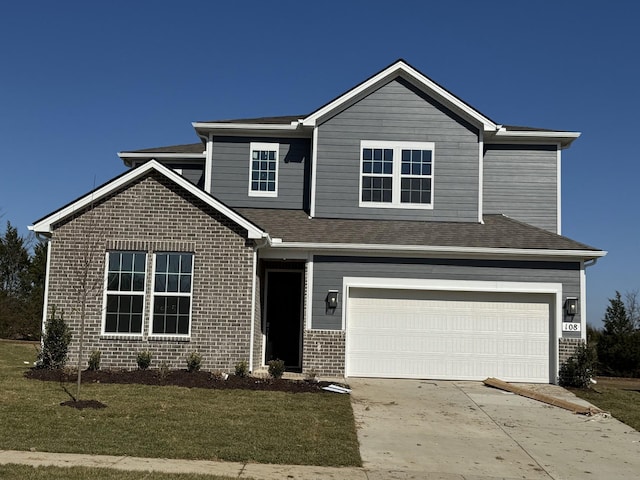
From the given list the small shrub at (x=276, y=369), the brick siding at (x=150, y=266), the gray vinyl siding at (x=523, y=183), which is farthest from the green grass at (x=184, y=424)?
the gray vinyl siding at (x=523, y=183)

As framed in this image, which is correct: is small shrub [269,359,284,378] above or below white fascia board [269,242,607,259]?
below

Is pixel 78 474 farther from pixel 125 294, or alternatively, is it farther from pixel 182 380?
pixel 125 294

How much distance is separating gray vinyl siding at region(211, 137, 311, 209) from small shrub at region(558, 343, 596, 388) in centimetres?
782

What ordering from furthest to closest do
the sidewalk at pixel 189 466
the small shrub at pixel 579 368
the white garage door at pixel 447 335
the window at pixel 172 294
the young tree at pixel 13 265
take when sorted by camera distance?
the young tree at pixel 13 265 < the white garage door at pixel 447 335 < the small shrub at pixel 579 368 < the window at pixel 172 294 < the sidewalk at pixel 189 466

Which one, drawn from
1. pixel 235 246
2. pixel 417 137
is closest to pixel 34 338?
pixel 235 246

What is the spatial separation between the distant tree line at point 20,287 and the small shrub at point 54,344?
13165 mm

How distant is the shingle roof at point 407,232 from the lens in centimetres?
1614

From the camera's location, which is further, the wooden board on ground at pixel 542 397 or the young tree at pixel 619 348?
the young tree at pixel 619 348

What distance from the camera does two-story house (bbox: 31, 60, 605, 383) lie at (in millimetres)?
15266

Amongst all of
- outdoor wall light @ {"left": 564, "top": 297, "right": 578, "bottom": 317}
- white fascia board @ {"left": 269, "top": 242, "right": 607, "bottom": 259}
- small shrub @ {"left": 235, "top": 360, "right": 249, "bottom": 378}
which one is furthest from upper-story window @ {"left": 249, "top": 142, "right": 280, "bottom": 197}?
outdoor wall light @ {"left": 564, "top": 297, "right": 578, "bottom": 317}

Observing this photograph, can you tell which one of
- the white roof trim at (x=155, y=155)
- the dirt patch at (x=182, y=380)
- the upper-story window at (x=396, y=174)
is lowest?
the dirt patch at (x=182, y=380)

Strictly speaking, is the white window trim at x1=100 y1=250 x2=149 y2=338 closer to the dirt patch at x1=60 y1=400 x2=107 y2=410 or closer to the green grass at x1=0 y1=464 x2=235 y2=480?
the dirt patch at x1=60 y1=400 x2=107 y2=410

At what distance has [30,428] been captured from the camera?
9703mm

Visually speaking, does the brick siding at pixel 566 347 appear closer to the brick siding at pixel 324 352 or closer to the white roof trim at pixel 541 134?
the brick siding at pixel 324 352
